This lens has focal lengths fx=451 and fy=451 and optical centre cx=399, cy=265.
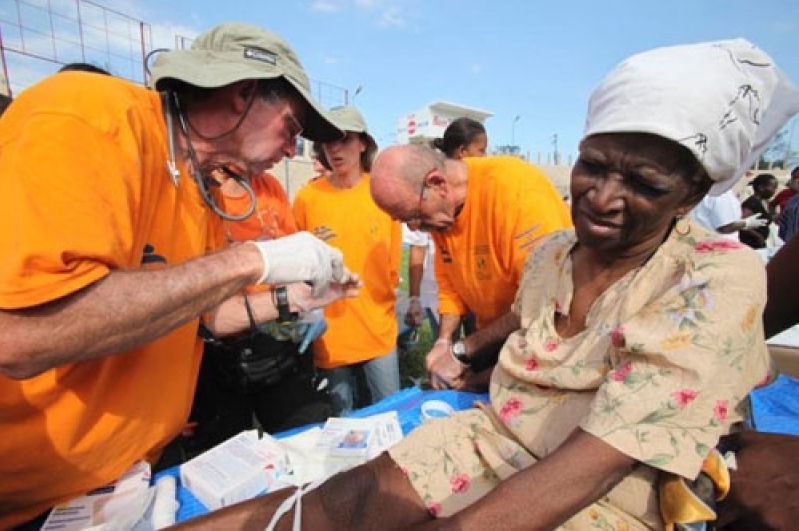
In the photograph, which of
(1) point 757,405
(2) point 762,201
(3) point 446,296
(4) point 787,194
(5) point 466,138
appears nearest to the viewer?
(1) point 757,405

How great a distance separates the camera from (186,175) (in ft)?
5.16

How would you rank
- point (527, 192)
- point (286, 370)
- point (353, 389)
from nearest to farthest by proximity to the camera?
point (527, 192)
point (286, 370)
point (353, 389)

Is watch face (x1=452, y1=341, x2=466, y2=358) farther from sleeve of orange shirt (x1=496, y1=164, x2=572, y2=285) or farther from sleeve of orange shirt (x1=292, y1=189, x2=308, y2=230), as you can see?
sleeve of orange shirt (x1=292, y1=189, x2=308, y2=230)

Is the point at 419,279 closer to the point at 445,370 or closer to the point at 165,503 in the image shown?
the point at 445,370

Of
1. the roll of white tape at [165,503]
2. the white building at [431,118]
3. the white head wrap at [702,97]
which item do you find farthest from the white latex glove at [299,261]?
the white building at [431,118]

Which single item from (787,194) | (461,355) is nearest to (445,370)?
(461,355)

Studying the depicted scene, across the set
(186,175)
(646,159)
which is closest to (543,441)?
(646,159)

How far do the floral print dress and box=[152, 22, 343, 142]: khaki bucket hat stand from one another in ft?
3.93

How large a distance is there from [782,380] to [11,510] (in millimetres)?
3593

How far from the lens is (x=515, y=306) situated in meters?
1.80

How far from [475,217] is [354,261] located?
3.48ft

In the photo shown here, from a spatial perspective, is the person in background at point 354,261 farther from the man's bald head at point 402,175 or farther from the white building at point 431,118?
the white building at point 431,118

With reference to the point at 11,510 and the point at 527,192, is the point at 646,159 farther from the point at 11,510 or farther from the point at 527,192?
the point at 11,510

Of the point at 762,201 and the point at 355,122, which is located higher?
the point at 355,122
